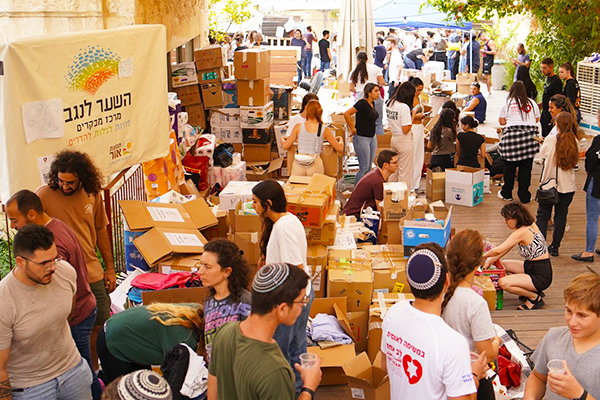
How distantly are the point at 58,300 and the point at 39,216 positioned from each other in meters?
0.87

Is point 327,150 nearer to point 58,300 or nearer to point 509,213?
point 509,213

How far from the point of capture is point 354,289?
5789mm

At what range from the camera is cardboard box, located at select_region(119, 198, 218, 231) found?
19.5 ft

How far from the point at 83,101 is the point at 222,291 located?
8.70 ft

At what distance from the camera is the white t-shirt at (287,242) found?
4.48 meters

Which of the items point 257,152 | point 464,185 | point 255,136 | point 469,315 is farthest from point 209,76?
point 469,315

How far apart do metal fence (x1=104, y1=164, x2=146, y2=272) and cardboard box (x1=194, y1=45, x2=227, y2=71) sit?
12.4 ft

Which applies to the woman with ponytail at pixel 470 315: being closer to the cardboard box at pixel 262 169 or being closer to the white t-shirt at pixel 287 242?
the white t-shirt at pixel 287 242

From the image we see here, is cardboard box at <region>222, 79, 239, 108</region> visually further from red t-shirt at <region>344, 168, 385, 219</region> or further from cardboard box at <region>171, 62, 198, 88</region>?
red t-shirt at <region>344, 168, 385, 219</region>

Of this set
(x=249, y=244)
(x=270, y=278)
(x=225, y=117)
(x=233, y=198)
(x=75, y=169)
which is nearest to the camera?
(x=270, y=278)

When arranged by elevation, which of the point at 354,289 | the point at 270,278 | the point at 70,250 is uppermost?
the point at 270,278

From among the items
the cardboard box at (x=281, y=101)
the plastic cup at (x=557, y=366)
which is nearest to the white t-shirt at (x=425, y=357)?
the plastic cup at (x=557, y=366)

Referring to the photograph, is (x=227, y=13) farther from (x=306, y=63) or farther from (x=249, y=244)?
(x=249, y=244)

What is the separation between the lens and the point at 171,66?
11.2 meters
